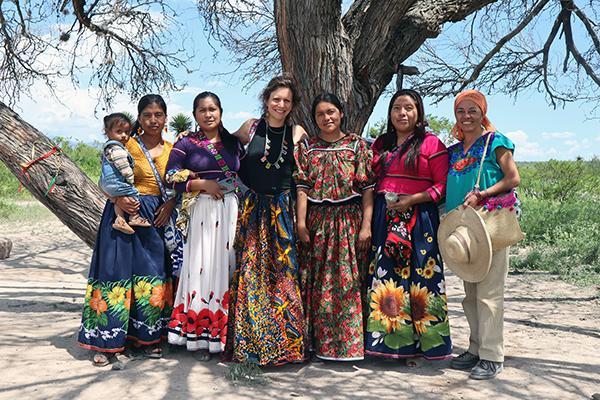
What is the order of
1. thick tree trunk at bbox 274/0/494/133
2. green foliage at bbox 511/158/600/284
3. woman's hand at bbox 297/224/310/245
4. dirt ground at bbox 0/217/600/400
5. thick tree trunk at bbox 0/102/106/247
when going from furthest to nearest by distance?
green foliage at bbox 511/158/600/284, thick tree trunk at bbox 0/102/106/247, thick tree trunk at bbox 274/0/494/133, woman's hand at bbox 297/224/310/245, dirt ground at bbox 0/217/600/400

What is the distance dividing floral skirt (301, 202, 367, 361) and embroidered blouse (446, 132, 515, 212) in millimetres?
591

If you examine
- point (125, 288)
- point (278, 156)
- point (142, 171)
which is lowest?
point (125, 288)

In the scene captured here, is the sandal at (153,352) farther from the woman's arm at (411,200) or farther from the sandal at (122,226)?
the woman's arm at (411,200)

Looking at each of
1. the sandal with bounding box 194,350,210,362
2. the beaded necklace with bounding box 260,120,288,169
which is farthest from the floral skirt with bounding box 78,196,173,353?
the beaded necklace with bounding box 260,120,288,169

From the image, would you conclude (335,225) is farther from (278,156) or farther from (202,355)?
(202,355)

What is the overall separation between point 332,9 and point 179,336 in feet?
8.68

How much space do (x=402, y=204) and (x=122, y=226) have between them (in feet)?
5.75

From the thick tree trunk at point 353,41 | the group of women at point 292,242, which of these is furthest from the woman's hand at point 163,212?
the thick tree trunk at point 353,41

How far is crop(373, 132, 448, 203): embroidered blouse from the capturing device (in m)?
3.46

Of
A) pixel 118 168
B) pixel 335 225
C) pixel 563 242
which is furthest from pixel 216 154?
pixel 563 242

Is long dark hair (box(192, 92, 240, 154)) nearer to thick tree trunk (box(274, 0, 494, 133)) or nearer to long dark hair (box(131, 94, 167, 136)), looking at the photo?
long dark hair (box(131, 94, 167, 136))

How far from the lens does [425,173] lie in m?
3.47

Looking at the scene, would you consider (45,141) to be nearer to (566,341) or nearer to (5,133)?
(5,133)

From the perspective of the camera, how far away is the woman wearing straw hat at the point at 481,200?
10.8ft
